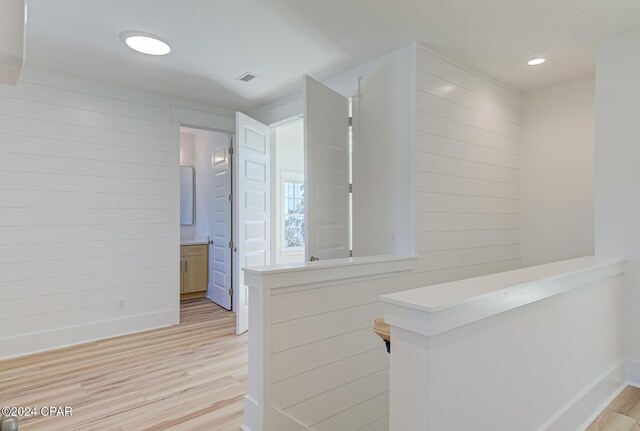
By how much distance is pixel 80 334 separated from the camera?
3482 mm

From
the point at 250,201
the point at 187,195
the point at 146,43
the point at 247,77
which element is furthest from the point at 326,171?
the point at 187,195

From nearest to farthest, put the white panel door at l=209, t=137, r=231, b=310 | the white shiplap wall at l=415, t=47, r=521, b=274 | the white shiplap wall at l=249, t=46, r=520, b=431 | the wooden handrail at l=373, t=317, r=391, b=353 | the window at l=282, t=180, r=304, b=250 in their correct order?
the wooden handrail at l=373, t=317, r=391, b=353, the white shiplap wall at l=249, t=46, r=520, b=431, the white shiplap wall at l=415, t=47, r=521, b=274, the white panel door at l=209, t=137, r=231, b=310, the window at l=282, t=180, r=304, b=250

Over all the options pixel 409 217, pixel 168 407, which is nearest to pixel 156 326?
pixel 168 407

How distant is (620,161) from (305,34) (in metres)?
2.44

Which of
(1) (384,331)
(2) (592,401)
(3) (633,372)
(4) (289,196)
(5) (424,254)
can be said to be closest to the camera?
(1) (384,331)

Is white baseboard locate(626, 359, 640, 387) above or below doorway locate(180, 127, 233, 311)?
below

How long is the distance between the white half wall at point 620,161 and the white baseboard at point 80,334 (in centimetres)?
417

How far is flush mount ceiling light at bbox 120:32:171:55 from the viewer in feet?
8.53

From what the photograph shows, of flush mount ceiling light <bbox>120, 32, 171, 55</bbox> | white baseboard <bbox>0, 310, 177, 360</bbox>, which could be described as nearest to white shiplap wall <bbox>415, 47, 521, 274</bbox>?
flush mount ceiling light <bbox>120, 32, 171, 55</bbox>

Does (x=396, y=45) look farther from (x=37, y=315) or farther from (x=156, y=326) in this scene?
(x=37, y=315)

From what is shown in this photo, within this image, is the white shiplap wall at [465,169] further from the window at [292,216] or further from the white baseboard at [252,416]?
the window at [292,216]

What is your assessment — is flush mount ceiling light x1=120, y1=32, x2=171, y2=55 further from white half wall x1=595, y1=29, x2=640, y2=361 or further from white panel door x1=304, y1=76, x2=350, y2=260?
white half wall x1=595, y1=29, x2=640, y2=361

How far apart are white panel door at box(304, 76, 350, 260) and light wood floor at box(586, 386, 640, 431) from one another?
6.46 feet

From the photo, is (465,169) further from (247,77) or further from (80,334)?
(80,334)
